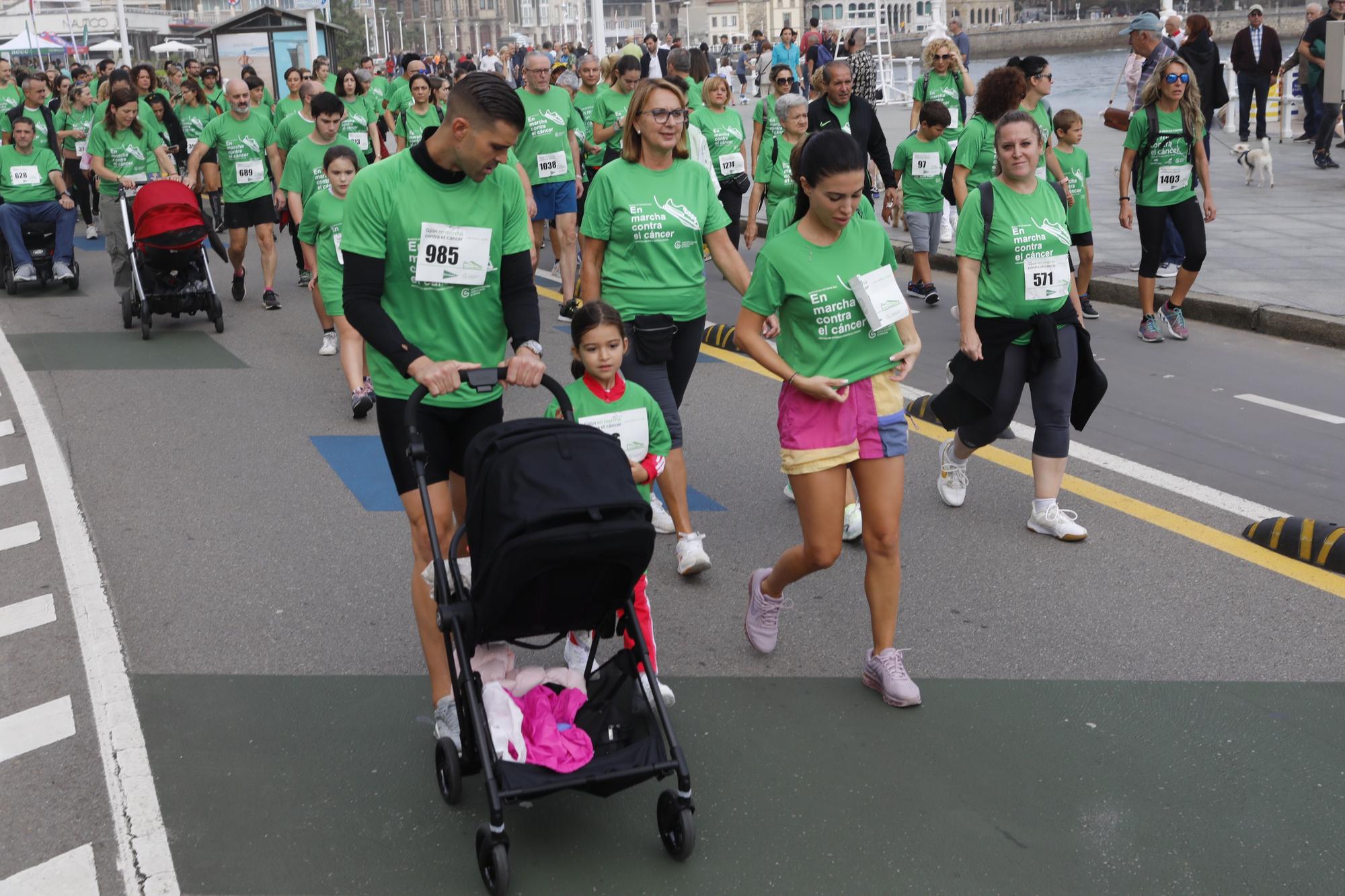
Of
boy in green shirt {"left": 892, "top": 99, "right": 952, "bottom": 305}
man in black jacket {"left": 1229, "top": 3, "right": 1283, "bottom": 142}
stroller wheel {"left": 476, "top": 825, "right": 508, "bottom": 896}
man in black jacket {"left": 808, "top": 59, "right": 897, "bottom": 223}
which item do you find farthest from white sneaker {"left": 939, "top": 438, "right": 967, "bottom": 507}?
man in black jacket {"left": 1229, "top": 3, "right": 1283, "bottom": 142}

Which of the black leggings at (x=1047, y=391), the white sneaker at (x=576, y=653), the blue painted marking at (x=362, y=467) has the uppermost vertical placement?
the black leggings at (x=1047, y=391)

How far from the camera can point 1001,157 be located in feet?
19.4

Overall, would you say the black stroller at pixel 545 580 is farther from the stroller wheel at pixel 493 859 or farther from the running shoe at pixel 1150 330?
the running shoe at pixel 1150 330

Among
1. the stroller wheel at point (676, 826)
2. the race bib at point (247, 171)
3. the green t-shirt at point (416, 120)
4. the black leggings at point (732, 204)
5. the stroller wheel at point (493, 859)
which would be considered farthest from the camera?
the green t-shirt at point (416, 120)

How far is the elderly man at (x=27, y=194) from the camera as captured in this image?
1295 centimetres

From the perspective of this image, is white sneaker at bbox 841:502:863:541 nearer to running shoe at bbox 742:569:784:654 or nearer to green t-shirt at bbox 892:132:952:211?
running shoe at bbox 742:569:784:654

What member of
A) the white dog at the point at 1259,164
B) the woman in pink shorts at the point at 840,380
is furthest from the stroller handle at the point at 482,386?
the white dog at the point at 1259,164

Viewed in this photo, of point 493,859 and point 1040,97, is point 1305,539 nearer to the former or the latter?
point 493,859

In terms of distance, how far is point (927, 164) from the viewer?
11125 millimetres

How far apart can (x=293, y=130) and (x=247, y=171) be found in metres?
0.59

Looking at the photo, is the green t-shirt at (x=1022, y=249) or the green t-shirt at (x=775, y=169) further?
the green t-shirt at (x=775, y=169)

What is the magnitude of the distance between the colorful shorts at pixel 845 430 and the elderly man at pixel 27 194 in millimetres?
10481

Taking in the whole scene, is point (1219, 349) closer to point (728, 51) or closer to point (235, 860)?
point (235, 860)

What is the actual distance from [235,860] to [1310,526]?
13.7 feet
